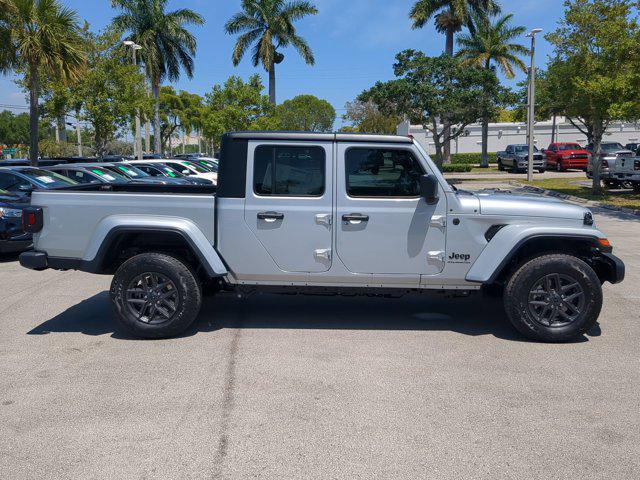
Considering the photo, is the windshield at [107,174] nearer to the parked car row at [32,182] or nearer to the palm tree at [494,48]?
the parked car row at [32,182]

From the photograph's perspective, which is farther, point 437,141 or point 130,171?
point 437,141

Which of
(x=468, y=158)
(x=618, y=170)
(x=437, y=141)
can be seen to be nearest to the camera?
(x=618, y=170)

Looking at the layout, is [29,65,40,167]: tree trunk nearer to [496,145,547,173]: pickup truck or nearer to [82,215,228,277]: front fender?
[82,215,228,277]: front fender

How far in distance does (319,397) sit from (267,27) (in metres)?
40.8

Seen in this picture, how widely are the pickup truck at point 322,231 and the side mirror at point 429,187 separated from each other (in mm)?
56

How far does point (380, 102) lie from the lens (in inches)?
1141

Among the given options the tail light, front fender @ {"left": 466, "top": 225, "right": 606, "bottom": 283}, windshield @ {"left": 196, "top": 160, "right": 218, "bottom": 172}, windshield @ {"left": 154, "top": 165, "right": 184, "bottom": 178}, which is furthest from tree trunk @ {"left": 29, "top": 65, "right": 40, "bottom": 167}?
front fender @ {"left": 466, "top": 225, "right": 606, "bottom": 283}

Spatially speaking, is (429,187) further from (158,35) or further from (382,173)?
(158,35)

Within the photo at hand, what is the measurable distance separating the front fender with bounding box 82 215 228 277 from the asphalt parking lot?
784 millimetres

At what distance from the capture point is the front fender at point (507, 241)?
562 centimetres

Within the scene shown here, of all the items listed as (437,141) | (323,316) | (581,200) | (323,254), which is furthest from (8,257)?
(437,141)

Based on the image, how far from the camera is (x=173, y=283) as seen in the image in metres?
5.80

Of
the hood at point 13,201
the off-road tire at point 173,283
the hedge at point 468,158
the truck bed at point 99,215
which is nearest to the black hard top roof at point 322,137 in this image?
the truck bed at point 99,215

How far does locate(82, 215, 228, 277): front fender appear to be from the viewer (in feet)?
18.7
